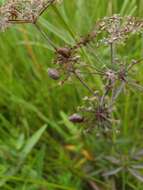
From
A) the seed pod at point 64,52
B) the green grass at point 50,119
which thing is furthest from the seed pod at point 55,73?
the green grass at point 50,119

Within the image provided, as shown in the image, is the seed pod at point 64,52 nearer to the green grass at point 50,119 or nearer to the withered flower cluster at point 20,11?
the withered flower cluster at point 20,11

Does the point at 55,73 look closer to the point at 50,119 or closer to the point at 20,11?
the point at 20,11

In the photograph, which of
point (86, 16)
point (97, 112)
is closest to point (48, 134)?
point (86, 16)

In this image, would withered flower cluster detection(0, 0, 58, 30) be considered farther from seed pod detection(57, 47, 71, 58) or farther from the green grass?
the green grass

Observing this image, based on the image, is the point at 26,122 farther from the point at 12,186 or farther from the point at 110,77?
the point at 110,77

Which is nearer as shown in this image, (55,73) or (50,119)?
(55,73)

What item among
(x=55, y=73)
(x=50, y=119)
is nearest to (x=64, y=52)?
(x=55, y=73)

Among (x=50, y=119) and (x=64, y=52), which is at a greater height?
(x=64, y=52)
